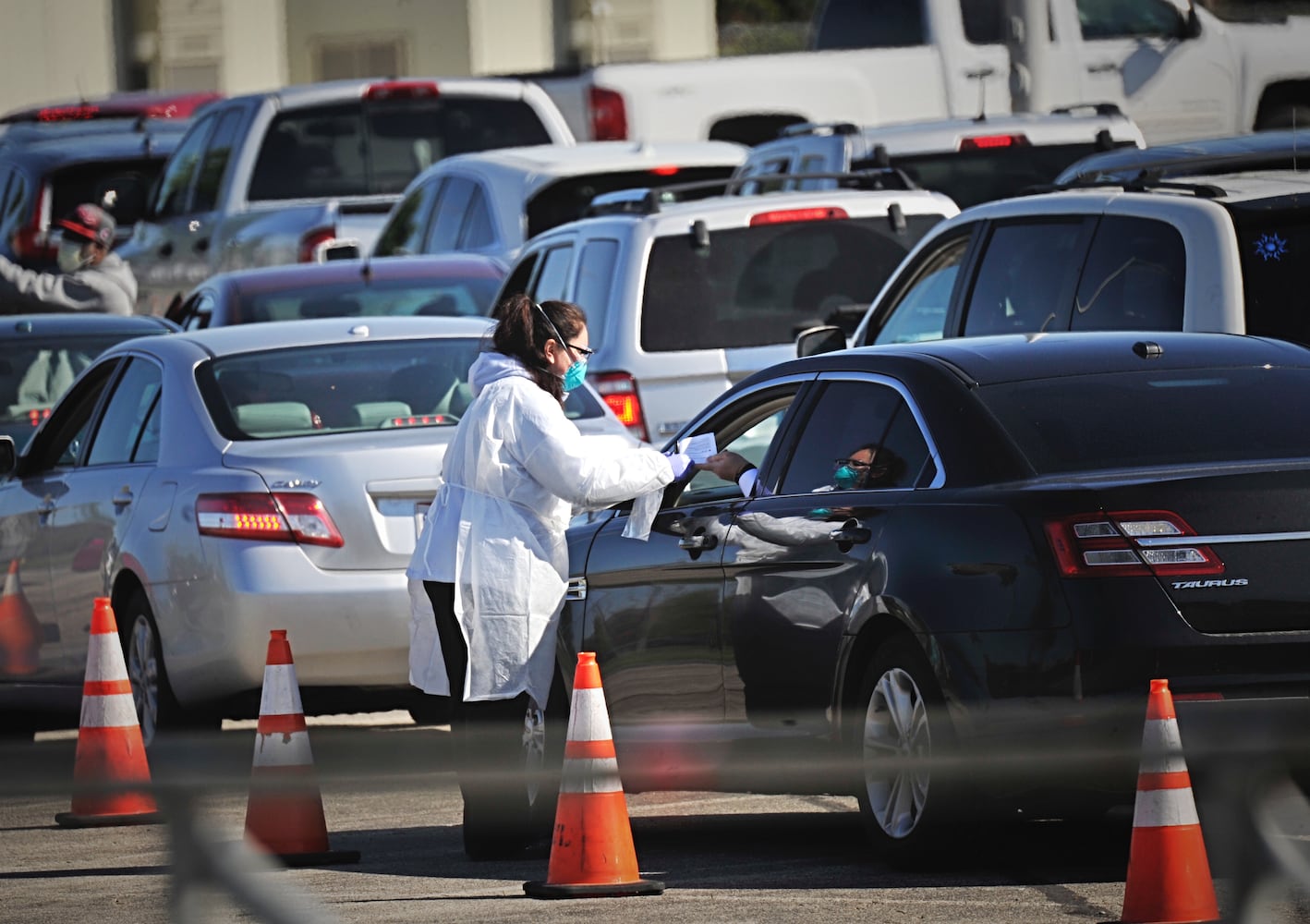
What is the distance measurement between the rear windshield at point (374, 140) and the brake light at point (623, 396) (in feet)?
25.6

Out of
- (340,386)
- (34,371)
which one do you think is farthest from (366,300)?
(340,386)

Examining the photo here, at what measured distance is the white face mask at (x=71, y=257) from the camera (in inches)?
749

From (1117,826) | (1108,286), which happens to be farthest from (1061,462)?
(1108,286)

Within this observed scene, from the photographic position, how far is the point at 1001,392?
282 inches

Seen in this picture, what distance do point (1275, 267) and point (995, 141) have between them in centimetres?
644

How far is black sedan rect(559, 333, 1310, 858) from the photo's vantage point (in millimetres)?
6391

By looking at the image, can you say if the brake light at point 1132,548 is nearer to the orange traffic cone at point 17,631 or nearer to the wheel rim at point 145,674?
the wheel rim at point 145,674

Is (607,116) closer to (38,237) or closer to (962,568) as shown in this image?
(38,237)

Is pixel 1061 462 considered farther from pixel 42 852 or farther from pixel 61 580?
pixel 61 580

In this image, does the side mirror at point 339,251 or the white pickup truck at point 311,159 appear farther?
the white pickup truck at point 311,159

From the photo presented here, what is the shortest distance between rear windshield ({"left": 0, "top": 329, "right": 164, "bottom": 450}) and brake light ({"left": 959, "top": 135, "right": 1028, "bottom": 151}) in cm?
486

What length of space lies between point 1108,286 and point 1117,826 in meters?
2.28

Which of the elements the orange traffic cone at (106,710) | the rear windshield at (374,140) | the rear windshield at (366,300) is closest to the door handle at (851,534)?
the orange traffic cone at (106,710)

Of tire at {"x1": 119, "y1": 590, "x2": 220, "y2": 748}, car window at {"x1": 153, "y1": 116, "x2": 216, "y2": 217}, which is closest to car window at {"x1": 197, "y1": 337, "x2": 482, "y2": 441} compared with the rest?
tire at {"x1": 119, "y1": 590, "x2": 220, "y2": 748}
